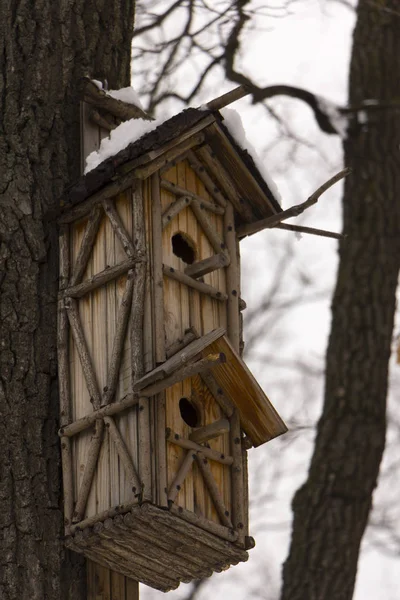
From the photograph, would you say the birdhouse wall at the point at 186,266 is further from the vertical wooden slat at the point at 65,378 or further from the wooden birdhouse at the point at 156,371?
the vertical wooden slat at the point at 65,378

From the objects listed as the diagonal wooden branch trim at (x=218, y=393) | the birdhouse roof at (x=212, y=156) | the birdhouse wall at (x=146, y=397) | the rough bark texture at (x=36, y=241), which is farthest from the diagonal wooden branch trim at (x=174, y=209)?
the diagonal wooden branch trim at (x=218, y=393)

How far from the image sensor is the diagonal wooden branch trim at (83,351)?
20.2 feet

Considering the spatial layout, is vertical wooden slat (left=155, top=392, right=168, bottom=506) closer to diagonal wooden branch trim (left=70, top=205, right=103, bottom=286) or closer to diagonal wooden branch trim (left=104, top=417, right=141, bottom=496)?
diagonal wooden branch trim (left=104, top=417, right=141, bottom=496)

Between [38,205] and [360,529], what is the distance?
317cm

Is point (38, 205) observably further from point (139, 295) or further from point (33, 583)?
point (33, 583)

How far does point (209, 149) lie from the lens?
6785 millimetres

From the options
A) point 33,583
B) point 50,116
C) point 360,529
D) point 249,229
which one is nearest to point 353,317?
point 360,529

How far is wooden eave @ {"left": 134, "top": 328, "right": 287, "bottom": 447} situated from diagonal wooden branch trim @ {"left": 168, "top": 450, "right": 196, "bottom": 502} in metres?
0.39

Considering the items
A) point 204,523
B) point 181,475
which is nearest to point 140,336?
point 181,475

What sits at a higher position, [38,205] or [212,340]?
[38,205]

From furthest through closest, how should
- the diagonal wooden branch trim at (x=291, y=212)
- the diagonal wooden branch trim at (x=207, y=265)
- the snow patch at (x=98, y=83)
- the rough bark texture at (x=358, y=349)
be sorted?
the rough bark texture at (x=358, y=349) → the snow patch at (x=98, y=83) → the diagonal wooden branch trim at (x=291, y=212) → the diagonal wooden branch trim at (x=207, y=265)

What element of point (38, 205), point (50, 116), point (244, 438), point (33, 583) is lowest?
point (33, 583)

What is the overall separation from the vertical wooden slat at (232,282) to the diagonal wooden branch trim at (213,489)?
63 cm

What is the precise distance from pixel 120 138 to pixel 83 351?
1068 millimetres
